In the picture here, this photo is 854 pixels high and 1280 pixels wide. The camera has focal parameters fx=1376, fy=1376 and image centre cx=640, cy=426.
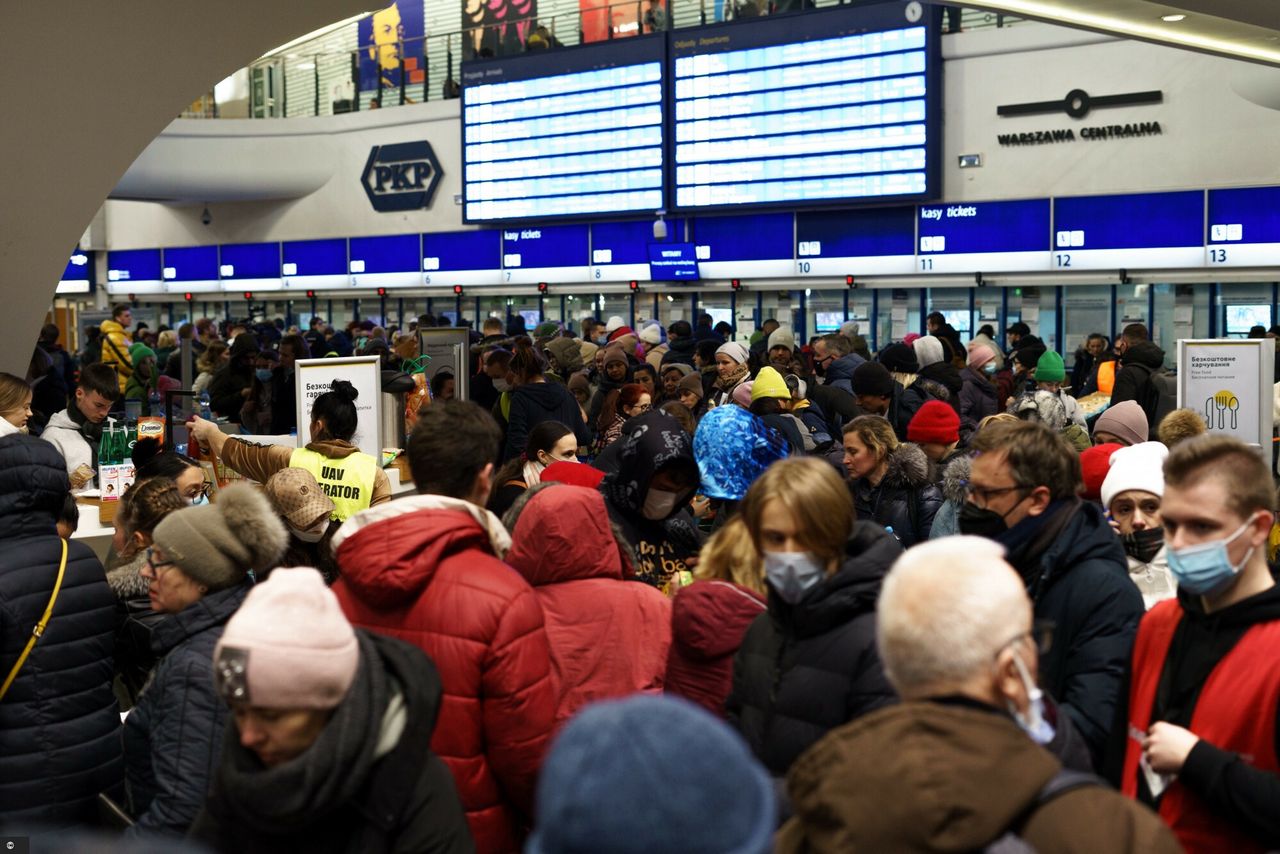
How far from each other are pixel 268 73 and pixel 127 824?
20.9 meters

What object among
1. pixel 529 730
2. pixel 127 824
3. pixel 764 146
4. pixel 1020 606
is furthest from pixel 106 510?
pixel 764 146

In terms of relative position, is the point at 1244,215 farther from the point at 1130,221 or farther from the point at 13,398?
the point at 13,398

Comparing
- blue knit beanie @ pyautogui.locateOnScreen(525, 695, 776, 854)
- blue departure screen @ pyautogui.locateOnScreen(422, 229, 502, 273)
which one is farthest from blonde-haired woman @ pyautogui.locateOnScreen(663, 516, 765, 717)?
blue departure screen @ pyautogui.locateOnScreen(422, 229, 502, 273)

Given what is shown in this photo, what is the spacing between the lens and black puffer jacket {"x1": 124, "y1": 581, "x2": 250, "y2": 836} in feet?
8.41

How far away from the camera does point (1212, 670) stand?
89.4 inches

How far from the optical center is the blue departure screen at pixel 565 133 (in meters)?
16.6

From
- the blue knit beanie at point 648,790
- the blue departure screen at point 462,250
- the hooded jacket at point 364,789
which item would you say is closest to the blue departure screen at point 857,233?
the blue departure screen at point 462,250

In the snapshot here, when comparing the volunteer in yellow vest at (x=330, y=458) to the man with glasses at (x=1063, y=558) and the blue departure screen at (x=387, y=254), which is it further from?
the blue departure screen at (x=387, y=254)

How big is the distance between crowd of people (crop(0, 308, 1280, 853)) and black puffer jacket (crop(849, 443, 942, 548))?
0.60 metres

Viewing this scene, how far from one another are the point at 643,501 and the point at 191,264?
21.1 meters

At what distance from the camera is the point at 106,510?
6.07 m

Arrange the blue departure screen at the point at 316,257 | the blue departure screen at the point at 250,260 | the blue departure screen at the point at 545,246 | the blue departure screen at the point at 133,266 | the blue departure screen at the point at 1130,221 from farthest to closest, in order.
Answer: the blue departure screen at the point at 133,266
the blue departure screen at the point at 250,260
the blue departure screen at the point at 316,257
the blue departure screen at the point at 545,246
the blue departure screen at the point at 1130,221

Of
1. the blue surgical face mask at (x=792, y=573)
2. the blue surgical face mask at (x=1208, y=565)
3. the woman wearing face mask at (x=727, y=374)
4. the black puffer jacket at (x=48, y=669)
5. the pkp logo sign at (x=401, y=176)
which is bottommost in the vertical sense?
the black puffer jacket at (x=48, y=669)

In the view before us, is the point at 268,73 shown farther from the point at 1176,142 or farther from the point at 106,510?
the point at 106,510
